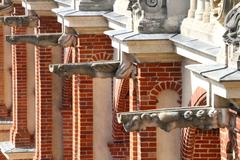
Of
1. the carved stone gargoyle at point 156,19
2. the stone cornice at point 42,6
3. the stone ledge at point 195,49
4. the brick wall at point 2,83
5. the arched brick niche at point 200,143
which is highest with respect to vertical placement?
the carved stone gargoyle at point 156,19

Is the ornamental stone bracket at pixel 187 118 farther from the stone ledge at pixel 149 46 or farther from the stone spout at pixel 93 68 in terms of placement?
the stone spout at pixel 93 68

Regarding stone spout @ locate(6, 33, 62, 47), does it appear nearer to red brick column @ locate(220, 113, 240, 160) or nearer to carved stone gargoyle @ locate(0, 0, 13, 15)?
carved stone gargoyle @ locate(0, 0, 13, 15)

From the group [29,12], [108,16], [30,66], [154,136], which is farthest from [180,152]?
[30,66]

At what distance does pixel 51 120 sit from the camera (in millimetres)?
22297

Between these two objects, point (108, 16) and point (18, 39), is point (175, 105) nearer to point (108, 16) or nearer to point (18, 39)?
point (108, 16)

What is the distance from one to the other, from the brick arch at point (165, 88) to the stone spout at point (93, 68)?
119 cm

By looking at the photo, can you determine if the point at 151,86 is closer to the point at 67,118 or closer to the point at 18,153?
the point at 67,118

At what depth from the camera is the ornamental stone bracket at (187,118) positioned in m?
11.2

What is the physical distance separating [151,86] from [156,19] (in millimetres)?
947

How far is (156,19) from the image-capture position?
14078 mm

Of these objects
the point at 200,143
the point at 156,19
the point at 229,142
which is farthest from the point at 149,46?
the point at 229,142

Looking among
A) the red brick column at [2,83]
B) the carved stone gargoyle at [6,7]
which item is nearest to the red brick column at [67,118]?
the carved stone gargoyle at [6,7]

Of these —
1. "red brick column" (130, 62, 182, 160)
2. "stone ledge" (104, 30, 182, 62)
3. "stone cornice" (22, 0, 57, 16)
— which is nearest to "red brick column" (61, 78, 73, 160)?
"stone cornice" (22, 0, 57, 16)

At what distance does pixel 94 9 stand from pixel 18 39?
3.76m
